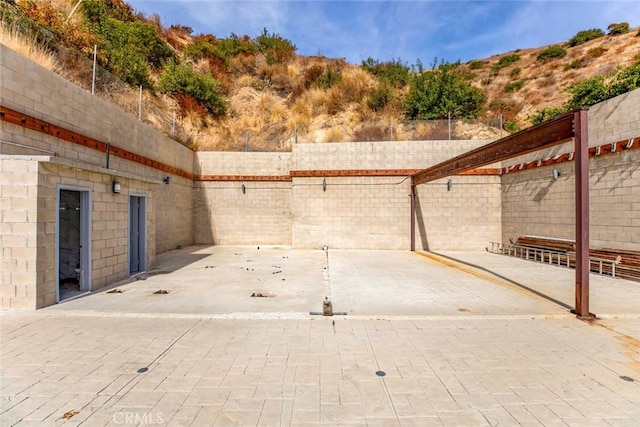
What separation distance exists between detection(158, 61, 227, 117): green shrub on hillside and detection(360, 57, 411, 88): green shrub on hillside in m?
12.8

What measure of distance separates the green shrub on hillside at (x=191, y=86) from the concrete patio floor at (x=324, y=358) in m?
17.1

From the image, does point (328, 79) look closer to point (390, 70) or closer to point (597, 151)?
point (390, 70)

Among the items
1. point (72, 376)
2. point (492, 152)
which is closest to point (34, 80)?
point (72, 376)

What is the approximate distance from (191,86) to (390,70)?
15107mm

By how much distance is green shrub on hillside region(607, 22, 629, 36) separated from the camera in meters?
29.9

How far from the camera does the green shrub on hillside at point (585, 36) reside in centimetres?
3172

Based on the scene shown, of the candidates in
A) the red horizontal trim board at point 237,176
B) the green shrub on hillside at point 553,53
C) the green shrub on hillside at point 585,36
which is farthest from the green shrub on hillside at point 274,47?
the green shrub on hillside at point 585,36

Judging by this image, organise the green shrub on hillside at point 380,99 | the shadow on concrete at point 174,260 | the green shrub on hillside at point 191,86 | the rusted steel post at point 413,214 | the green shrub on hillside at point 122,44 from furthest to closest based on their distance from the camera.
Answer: the green shrub on hillside at point 380,99 < the green shrub on hillside at point 191,86 < the green shrub on hillside at point 122,44 < the rusted steel post at point 413,214 < the shadow on concrete at point 174,260

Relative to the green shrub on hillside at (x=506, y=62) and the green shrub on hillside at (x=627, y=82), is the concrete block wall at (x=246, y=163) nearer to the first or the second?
the green shrub on hillside at (x=627, y=82)

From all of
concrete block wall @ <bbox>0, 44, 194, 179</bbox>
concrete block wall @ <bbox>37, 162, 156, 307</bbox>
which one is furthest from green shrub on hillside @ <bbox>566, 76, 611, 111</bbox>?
concrete block wall @ <bbox>0, 44, 194, 179</bbox>

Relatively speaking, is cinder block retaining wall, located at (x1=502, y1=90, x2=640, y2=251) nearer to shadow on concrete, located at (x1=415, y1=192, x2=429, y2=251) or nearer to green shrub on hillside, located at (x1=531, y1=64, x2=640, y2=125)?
shadow on concrete, located at (x1=415, y1=192, x2=429, y2=251)

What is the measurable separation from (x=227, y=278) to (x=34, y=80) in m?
6.13

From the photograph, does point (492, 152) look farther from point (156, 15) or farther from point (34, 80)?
point (156, 15)

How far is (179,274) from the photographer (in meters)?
7.87
